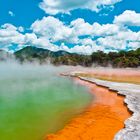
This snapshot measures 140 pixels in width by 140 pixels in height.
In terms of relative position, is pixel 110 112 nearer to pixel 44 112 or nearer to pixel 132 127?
pixel 44 112

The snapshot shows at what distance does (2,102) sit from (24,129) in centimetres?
1050

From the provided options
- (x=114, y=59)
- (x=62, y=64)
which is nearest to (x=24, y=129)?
(x=114, y=59)

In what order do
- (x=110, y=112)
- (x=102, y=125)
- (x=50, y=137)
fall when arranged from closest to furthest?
(x=50, y=137), (x=102, y=125), (x=110, y=112)

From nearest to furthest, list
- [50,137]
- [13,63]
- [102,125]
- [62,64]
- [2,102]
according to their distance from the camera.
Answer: [50,137]
[102,125]
[2,102]
[62,64]
[13,63]

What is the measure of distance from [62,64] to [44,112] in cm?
12776

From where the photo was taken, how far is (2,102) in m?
26.4

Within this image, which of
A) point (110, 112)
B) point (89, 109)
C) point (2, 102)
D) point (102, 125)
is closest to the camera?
point (102, 125)

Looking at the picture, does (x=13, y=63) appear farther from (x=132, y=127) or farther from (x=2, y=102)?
(x=132, y=127)

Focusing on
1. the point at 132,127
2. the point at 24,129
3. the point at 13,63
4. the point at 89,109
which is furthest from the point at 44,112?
the point at 13,63

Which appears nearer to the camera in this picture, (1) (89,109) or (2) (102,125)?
(2) (102,125)

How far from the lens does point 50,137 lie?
14.6 m

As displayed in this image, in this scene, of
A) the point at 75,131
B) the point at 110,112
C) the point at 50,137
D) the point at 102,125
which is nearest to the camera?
the point at 50,137

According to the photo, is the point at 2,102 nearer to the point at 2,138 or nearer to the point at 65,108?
the point at 65,108

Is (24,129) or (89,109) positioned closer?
(24,129)
